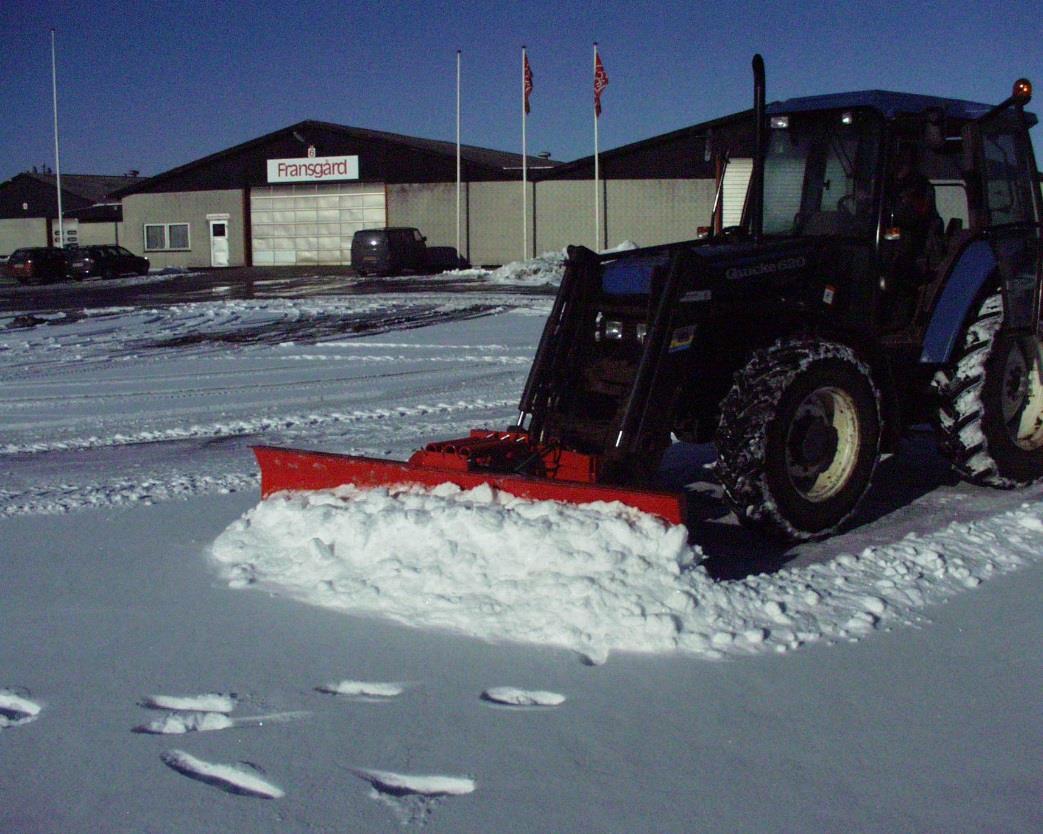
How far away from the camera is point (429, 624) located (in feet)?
14.6

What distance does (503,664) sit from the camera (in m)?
4.05

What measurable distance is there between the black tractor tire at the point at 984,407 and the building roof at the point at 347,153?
116 ft

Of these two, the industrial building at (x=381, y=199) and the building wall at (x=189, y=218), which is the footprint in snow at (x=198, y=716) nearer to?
the industrial building at (x=381, y=199)

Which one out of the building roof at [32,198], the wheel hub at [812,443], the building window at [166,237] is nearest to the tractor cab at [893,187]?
the wheel hub at [812,443]

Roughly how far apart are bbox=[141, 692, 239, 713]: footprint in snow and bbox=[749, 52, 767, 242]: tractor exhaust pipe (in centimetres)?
392

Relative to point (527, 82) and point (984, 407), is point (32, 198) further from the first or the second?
point (984, 407)

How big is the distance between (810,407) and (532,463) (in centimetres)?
143

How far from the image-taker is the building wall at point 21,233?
54375 mm

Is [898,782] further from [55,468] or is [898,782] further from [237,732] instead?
[55,468]

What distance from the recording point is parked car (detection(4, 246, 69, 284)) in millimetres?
36781

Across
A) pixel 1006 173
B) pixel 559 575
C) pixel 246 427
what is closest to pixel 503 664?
pixel 559 575

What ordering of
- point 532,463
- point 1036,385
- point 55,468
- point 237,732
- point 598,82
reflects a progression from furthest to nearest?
point 598,82 < point 55,468 < point 1036,385 < point 532,463 < point 237,732

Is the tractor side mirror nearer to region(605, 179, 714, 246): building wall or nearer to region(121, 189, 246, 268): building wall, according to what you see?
region(605, 179, 714, 246): building wall

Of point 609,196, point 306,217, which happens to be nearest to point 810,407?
point 609,196
